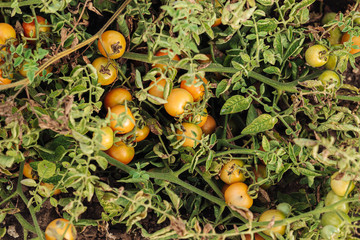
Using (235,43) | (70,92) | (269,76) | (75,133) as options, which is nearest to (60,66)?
(70,92)

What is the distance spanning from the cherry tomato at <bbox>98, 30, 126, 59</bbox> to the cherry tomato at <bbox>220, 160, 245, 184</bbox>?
0.62 m

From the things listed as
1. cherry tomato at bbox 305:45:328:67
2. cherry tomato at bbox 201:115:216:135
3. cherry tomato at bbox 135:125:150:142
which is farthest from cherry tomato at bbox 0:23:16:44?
cherry tomato at bbox 305:45:328:67

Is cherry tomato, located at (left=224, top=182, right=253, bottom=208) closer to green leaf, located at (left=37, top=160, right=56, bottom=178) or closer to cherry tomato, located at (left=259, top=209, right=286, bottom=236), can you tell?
cherry tomato, located at (left=259, top=209, right=286, bottom=236)

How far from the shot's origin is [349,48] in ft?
4.30

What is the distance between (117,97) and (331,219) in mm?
905

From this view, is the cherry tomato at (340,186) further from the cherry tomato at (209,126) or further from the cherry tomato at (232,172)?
the cherry tomato at (209,126)

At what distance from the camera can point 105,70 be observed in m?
1.27

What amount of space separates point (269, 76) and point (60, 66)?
2.95ft

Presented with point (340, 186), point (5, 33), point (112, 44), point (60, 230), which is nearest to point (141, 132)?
point (112, 44)

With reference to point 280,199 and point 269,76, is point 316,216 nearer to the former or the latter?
point 280,199

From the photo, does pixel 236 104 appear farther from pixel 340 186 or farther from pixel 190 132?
pixel 340 186

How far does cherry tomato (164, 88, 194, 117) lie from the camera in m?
1.26

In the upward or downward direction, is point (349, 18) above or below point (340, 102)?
above

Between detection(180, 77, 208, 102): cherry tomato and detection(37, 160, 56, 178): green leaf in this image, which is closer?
detection(37, 160, 56, 178): green leaf
